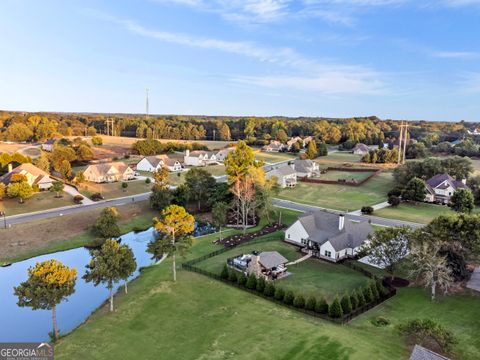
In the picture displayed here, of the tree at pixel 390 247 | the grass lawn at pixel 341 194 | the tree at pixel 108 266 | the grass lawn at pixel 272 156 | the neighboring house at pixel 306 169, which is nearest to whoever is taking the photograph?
the tree at pixel 108 266

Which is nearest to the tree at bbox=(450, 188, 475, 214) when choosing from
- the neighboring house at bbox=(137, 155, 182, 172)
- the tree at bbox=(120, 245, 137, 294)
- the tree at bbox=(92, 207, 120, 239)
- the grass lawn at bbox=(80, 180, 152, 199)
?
the tree at bbox=(120, 245, 137, 294)

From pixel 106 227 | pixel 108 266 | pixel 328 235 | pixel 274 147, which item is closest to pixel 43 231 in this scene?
pixel 106 227

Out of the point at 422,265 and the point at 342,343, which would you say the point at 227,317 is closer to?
the point at 342,343

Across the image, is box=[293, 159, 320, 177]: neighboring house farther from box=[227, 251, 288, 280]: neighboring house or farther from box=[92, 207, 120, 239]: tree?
box=[227, 251, 288, 280]: neighboring house

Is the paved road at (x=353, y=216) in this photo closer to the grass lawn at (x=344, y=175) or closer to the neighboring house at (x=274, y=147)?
the grass lawn at (x=344, y=175)

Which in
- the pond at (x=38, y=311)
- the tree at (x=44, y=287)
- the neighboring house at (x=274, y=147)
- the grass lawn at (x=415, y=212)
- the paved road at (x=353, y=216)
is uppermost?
the neighboring house at (x=274, y=147)

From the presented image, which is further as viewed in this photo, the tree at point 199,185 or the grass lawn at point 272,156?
the grass lawn at point 272,156

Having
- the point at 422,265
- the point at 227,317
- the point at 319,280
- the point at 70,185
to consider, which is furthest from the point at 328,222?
the point at 70,185

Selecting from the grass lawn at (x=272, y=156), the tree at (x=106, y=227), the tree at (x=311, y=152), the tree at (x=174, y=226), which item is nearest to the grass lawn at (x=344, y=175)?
the tree at (x=311, y=152)
